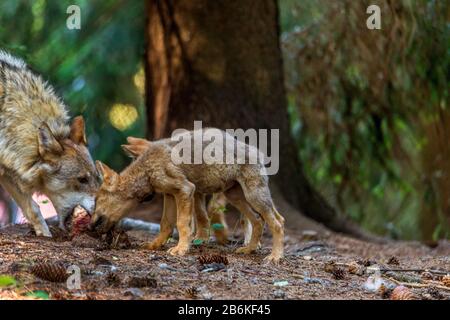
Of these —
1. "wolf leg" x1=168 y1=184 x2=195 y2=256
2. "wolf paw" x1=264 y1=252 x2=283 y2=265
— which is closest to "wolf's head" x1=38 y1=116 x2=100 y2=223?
"wolf leg" x1=168 y1=184 x2=195 y2=256

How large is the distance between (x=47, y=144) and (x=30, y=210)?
0.77 metres

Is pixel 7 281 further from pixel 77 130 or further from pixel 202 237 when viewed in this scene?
pixel 77 130

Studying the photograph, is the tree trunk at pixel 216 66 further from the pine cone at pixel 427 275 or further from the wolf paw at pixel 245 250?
the pine cone at pixel 427 275

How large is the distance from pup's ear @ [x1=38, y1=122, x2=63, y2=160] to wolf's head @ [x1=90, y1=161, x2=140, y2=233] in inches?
30.8

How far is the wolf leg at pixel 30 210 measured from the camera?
313 inches

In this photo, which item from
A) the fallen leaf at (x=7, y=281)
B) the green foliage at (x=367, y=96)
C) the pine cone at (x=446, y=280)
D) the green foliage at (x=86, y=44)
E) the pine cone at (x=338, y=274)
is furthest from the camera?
the green foliage at (x=367, y=96)

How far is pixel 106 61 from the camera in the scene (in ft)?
41.3

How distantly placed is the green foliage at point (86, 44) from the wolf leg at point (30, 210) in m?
4.11

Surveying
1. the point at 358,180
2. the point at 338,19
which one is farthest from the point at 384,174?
the point at 338,19

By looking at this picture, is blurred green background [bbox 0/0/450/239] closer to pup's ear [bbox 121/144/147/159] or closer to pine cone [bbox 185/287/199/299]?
pup's ear [bbox 121/144/147/159]

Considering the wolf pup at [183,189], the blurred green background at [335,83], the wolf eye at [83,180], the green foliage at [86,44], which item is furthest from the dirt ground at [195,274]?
the green foliage at [86,44]

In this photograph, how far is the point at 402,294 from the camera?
577 centimetres

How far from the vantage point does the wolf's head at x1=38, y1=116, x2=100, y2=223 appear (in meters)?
7.77

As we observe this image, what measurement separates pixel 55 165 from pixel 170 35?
12.9 ft
